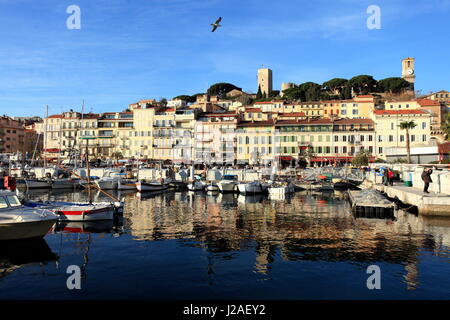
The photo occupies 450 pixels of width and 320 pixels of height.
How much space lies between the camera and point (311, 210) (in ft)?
109

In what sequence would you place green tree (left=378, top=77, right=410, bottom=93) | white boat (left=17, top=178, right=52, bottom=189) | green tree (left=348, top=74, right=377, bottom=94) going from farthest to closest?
1. green tree (left=348, top=74, right=377, bottom=94)
2. green tree (left=378, top=77, right=410, bottom=93)
3. white boat (left=17, top=178, right=52, bottom=189)

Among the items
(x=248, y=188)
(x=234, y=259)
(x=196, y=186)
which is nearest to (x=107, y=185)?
(x=196, y=186)

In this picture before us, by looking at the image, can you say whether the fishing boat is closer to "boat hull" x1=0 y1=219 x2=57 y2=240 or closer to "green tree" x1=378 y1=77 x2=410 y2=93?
"boat hull" x1=0 y1=219 x2=57 y2=240

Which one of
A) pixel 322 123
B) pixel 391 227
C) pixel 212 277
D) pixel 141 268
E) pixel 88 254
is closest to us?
pixel 212 277

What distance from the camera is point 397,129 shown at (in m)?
79.5

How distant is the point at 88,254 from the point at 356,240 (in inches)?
547

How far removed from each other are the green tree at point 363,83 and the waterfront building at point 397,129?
5724 cm

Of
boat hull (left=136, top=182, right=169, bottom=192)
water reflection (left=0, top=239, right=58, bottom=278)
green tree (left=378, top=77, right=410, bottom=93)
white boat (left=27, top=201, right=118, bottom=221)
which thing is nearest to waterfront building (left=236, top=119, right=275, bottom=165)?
boat hull (left=136, top=182, right=169, bottom=192)

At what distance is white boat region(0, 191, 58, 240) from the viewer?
59.0 ft

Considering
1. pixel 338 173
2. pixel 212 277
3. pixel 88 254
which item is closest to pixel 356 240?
pixel 212 277

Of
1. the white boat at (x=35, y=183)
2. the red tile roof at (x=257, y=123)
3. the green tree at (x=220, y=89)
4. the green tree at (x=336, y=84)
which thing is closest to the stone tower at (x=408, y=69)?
the green tree at (x=336, y=84)

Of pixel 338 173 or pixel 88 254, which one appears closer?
pixel 88 254

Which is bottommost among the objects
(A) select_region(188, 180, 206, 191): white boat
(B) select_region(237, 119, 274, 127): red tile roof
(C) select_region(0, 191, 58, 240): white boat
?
(A) select_region(188, 180, 206, 191): white boat
